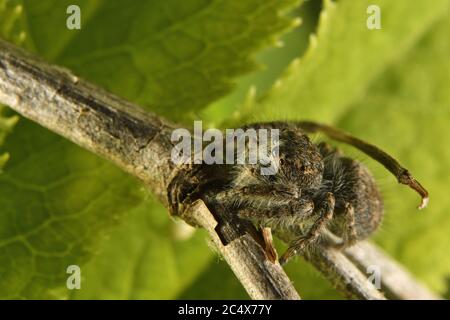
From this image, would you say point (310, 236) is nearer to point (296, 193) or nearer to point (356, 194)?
point (296, 193)

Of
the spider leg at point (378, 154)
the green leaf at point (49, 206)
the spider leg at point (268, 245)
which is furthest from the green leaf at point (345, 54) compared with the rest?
the spider leg at point (268, 245)

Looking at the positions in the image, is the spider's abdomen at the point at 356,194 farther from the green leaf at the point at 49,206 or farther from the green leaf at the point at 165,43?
the green leaf at the point at 49,206

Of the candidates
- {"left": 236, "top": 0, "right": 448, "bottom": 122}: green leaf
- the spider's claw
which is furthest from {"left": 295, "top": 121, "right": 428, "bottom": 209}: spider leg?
{"left": 236, "top": 0, "right": 448, "bottom": 122}: green leaf

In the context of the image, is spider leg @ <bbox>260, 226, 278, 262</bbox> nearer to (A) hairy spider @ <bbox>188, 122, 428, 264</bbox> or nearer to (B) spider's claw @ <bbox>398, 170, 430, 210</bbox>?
(A) hairy spider @ <bbox>188, 122, 428, 264</bbox>

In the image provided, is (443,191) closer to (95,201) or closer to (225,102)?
(225,102)
